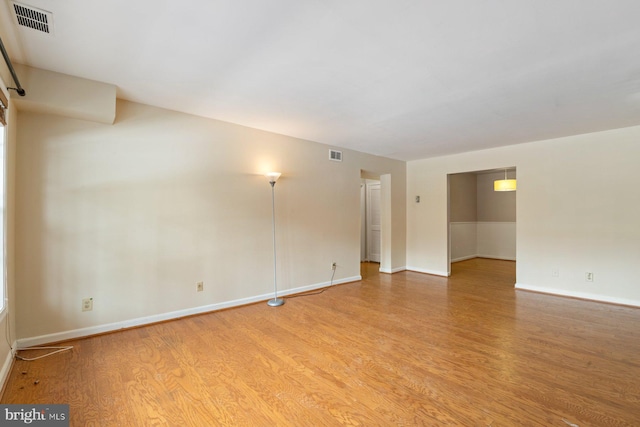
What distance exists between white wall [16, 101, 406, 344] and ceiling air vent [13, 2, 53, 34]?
42.2 inches

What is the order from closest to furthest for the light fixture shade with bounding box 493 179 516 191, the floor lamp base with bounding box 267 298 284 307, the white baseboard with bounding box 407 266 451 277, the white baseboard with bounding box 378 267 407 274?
the floor lamp base with bounding box 267 298 284 307 → the light fixture shade with bounding box 493 179 516 191 → the white baseboard with bounding box 407 266 451 277 → the white baseboard with bounding box 378 267 407 274

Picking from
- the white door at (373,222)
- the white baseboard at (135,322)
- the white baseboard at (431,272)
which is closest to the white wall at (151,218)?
the white baseboard at (135,322)

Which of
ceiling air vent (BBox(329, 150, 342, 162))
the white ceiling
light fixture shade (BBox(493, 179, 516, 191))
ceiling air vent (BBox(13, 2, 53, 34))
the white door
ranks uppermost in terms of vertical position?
ceiling air vent (BBox(13, 2, 53, 34))

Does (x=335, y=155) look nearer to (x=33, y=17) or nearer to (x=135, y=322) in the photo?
(x=135, y=322)

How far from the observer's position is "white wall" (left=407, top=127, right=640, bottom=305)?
13.0 ft

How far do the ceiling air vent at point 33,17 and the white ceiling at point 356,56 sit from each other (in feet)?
0.16

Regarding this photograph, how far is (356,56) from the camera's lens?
7.36 feet

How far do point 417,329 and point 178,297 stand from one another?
278cm

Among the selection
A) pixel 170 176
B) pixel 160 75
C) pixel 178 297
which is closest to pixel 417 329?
pixel 178 297

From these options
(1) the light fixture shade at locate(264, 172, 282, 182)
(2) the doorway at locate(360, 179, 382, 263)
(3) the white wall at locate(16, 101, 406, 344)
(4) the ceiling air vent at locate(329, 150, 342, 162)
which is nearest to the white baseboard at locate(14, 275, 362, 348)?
(3) the white wall at locate(16, 101, 406, 344)

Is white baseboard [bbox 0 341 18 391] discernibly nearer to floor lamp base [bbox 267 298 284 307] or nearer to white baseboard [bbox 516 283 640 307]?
floor lamp base [bbox 267 298 284 307]

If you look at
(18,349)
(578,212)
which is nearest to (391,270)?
(578,212)

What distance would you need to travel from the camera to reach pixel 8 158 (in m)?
2.33

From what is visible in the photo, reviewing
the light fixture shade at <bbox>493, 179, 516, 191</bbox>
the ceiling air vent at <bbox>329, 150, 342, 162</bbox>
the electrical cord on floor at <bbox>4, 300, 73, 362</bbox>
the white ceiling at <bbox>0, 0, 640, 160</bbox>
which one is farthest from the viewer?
the light fixture shade at <bbox>493, 179, 516, 191</bbox>
